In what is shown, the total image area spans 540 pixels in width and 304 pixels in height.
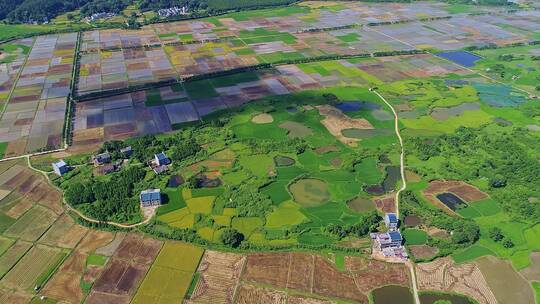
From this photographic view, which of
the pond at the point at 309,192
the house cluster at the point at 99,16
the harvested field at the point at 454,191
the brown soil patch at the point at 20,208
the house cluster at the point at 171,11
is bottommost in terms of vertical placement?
the brown soil patch at the point at 20,208

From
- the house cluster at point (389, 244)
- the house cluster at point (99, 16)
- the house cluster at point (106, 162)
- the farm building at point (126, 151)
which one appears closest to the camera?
the house cluster at point (389, 244)

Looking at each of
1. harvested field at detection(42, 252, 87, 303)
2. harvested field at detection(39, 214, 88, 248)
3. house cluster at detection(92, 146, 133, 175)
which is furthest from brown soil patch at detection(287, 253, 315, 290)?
house cluster at detection(92, 146, 133, 175)

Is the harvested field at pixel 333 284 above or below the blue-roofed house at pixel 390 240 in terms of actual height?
below

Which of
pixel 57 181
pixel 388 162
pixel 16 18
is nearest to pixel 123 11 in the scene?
pixel 16 18

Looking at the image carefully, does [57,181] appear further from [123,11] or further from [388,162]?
[123,11]

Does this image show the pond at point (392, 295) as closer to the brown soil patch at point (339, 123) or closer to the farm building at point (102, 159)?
the brown soil patch at point (339, 123)

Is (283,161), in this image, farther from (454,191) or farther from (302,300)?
(302,300)

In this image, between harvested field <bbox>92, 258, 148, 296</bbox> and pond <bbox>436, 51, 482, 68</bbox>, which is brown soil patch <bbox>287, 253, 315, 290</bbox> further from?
pond <bbox>436, 51, 482, 68</bbox>

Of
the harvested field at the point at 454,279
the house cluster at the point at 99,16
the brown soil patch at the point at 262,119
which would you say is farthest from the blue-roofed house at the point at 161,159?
the house cluster at the point at 99,16
